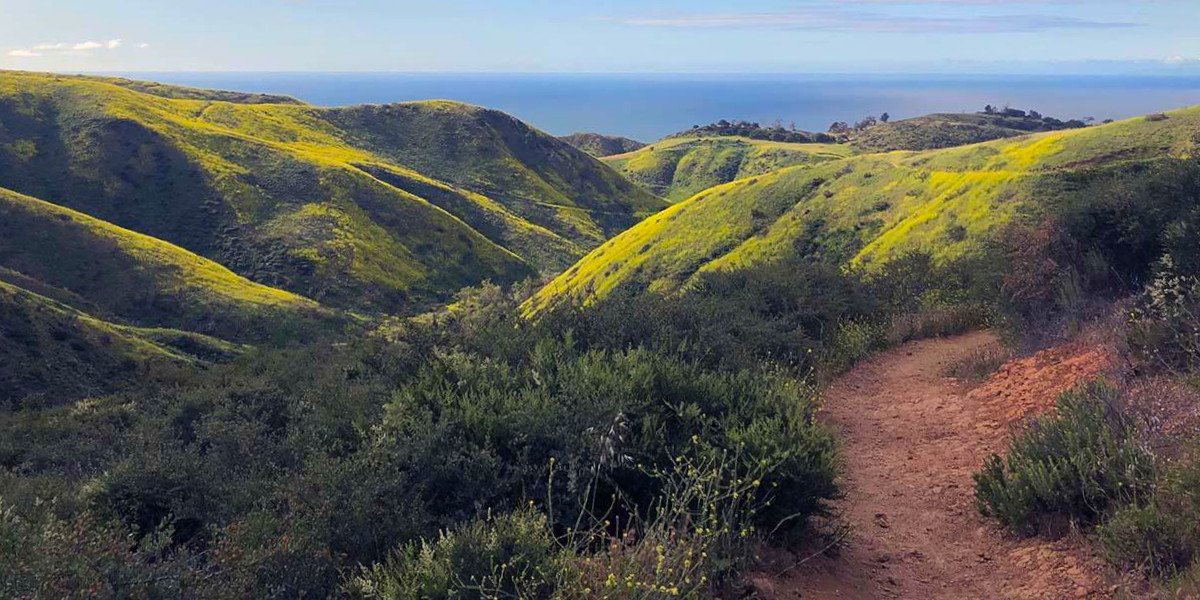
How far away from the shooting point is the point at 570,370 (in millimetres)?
6238

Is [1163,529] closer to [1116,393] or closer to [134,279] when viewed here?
[1116,393]

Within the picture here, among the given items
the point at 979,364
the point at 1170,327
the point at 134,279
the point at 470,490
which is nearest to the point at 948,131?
the point at 134,279

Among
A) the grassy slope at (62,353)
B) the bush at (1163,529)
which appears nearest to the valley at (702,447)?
the bush at (1163,529)

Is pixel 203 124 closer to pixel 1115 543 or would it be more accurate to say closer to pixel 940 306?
pixel 940 306

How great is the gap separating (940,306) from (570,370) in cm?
961

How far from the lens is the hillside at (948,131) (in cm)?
9669

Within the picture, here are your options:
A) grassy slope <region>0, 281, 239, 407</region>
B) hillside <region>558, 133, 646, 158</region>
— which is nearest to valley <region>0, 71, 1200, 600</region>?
grassy slope <region>0, 281, 239, 407</region>

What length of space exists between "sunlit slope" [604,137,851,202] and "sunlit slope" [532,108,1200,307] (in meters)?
53.3

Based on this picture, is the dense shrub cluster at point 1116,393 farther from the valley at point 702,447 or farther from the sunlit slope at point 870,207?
the sunlit slope at point 870,207

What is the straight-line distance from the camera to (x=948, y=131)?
338 ft

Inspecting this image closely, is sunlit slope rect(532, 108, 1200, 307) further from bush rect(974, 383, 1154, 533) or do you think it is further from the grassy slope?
bush rect(974, 383, 1154, 533)

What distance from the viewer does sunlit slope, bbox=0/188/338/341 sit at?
136 feet

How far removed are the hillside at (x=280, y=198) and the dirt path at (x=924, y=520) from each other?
4745 cm

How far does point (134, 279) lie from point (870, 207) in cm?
4017
